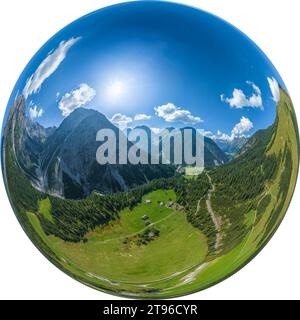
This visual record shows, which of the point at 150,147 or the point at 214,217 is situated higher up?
the point at 150,147

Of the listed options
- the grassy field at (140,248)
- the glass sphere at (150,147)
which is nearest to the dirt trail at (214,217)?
the glass sphere at (150,147)

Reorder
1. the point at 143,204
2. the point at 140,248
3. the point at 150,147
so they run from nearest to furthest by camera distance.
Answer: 1. the point at 150,147
2. the point at 143,204
3. the point at 140,248

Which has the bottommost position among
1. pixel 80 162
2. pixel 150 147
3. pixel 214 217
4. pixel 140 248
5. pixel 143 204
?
pixel 140 248

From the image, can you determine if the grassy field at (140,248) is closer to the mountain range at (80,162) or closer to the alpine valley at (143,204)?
the alpine valley at (143,204)

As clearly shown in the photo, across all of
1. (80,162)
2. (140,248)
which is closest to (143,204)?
(140,248)

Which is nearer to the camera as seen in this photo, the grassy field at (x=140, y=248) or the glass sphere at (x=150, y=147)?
the glass sphere at (x=150, y=147)

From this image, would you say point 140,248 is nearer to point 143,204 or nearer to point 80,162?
point 143,204

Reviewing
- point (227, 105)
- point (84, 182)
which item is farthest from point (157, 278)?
point (227, 105)
